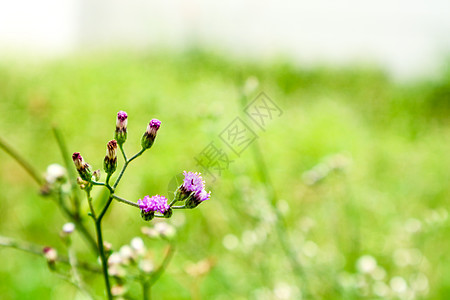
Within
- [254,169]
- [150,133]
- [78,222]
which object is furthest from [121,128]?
[254,169]

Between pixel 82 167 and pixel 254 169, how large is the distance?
1.47 meters

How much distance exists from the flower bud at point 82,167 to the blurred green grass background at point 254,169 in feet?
1.12

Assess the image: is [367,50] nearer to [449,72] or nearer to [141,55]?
[449,72]

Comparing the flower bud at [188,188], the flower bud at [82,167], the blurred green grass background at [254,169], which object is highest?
the blurred green grass background at [254,169]

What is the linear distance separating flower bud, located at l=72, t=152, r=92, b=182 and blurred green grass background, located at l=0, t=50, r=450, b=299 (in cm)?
34

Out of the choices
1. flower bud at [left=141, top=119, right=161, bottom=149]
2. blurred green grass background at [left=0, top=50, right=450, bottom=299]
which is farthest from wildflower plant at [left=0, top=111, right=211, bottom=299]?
blurred green grass background at [left=0, top=50, right=450, bottom=299]

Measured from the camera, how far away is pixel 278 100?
3023 millimetres

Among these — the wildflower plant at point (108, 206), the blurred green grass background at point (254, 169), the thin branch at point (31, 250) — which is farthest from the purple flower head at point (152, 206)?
the blurred green grass background at point (254, 169)

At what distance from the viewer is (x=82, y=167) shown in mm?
428

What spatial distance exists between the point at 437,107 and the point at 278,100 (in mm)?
1260

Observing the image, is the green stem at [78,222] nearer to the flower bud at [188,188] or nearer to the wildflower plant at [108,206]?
the wildflower plant at [108,206]

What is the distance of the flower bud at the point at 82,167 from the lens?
425 millimetres

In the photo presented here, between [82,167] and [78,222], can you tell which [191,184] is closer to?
[82,167]

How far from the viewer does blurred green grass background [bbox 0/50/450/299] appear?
115cm
